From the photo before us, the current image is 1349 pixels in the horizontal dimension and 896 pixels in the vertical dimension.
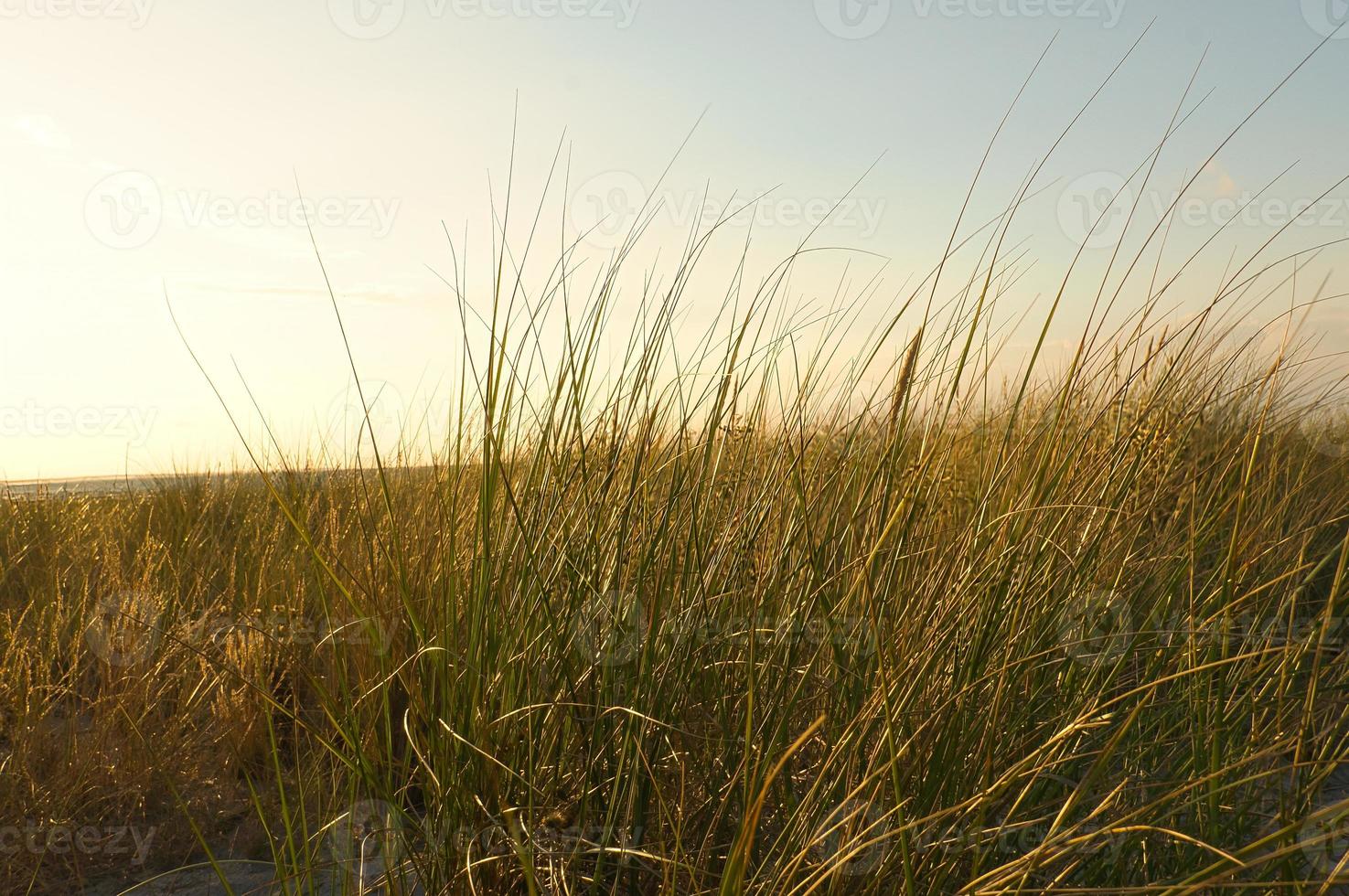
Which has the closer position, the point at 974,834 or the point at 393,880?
the point at 974,834

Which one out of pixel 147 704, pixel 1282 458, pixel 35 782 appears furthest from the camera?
pixel 1282 458

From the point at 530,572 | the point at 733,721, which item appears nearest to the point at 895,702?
the point at 733,721

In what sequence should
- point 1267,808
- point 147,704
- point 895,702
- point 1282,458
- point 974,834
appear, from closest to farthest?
point 974,834 → point 895,702 → point 1267,808 → point 147,704 → point 1282,458

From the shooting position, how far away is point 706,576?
1686 millimetres

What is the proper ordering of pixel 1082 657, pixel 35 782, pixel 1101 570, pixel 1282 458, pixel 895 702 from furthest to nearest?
pixel 1282 458, pixel 35 782, pixel 1101 570, pixel 1082 657, pixel 895 702

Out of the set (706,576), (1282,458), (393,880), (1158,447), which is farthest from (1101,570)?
(1282,458)

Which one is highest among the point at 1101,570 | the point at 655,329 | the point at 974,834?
the point at 655,329

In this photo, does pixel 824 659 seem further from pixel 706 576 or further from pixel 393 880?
pixel 393 880

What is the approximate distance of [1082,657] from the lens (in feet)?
4.79

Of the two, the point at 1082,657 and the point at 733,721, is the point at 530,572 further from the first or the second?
the point at 1082,657

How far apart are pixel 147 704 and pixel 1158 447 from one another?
247 centimetres

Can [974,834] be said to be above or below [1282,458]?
below

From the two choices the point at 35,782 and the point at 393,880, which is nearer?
the point at 393,880

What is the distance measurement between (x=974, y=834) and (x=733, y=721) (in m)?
0.43
